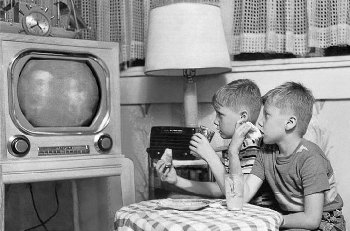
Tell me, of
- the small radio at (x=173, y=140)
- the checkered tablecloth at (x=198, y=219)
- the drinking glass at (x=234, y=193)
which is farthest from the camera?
the small radio at (x=173, y=140)

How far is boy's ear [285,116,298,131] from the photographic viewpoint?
1631mm

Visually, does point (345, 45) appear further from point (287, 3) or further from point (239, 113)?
point (239, 113)

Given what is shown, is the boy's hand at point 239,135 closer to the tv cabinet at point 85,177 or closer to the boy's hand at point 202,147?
the boy's hand at point 202,147

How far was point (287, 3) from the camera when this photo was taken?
204 centimetres

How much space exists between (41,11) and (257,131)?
0.91 metres

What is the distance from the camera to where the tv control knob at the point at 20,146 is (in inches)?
72.0

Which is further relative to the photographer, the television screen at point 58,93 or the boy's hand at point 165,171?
the television screen at point 58,93

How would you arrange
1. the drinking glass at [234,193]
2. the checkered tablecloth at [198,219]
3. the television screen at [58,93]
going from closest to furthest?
the checkered tablecloth at [198,219]
the drinking glass at [234,193]
the television screen at [58,93]

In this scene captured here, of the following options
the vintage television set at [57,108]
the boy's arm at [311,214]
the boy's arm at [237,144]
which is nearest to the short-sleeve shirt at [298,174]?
the boy's arm at [311,214]

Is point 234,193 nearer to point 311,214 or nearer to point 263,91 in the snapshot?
point 311,214

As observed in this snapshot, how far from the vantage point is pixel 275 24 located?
6.79 ft

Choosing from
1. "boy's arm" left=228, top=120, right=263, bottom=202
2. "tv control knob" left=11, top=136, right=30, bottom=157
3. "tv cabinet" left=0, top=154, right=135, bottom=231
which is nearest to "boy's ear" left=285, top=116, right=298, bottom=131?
"boy's arm" left=228, top=120, right=263, bottom=202

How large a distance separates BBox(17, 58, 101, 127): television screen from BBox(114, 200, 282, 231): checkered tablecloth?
24.4 inches

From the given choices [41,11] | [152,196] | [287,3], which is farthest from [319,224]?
[41,11]
